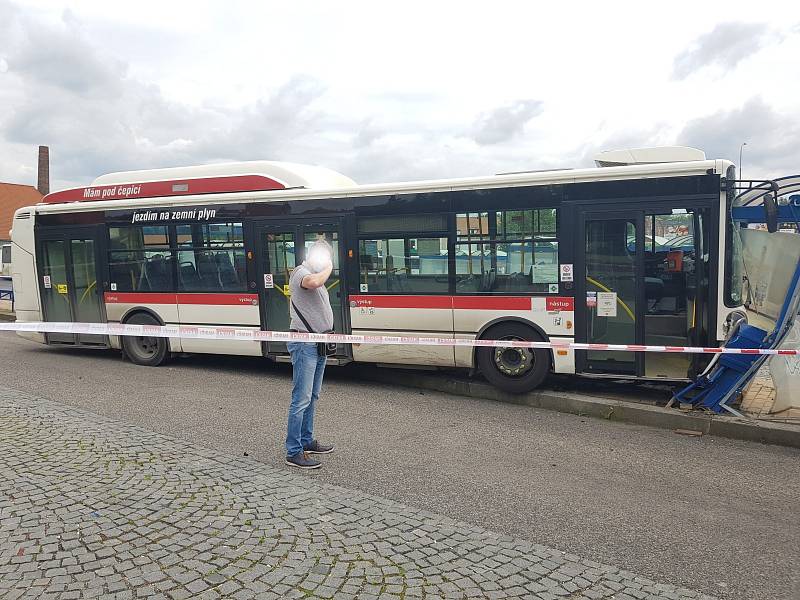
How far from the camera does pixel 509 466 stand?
520 cm

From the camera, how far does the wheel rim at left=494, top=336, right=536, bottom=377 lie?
7.44 metres

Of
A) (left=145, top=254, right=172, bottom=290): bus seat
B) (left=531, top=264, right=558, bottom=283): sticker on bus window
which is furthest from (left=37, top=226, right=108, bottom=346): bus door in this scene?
(left=531, top=264, right=558, bottom=283): sticker on bus window

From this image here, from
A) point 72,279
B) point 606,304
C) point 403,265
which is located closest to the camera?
point 606,304

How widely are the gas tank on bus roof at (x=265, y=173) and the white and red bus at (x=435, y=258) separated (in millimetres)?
30

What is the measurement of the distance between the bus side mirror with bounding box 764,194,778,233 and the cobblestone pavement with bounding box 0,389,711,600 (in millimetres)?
4423

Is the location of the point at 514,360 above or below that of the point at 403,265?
below

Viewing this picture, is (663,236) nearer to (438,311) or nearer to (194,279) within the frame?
(438,311)

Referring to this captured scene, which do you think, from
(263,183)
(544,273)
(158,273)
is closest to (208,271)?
(158,273)

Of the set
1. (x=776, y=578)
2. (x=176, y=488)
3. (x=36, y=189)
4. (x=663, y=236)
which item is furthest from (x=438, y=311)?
(x=36, y=189)

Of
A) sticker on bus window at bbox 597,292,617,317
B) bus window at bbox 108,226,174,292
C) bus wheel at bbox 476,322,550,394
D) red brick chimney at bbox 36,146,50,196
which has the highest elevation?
red brick chimney at bbox 36,146,50,196

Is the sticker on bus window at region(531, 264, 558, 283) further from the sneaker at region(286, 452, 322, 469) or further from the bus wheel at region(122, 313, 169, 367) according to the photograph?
the bus wheel at region(122, 313, 169, 367)

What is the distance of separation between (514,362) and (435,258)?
1669 millimetres

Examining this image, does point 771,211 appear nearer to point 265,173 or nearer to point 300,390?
point 300,390

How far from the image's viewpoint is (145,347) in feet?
33.4
